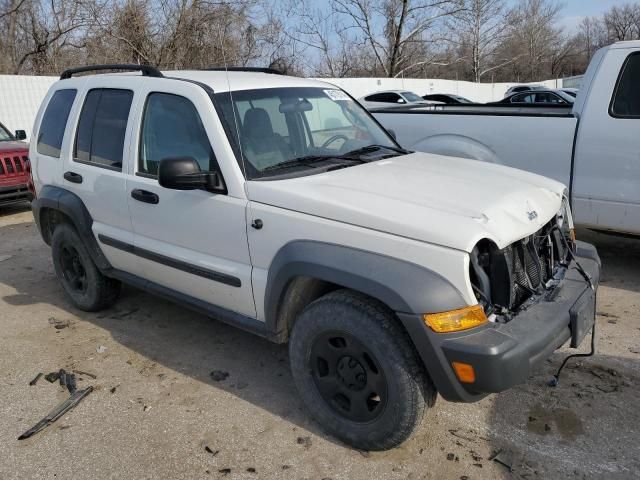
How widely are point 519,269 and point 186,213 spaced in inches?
75.5

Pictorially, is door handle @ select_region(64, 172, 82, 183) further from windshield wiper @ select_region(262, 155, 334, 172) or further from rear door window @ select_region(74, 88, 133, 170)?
windshield wiper @ select_region(262, 155, 334, 172)

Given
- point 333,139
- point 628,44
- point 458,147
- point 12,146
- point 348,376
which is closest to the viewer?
point 348,376

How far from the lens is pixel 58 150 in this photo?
4.63m

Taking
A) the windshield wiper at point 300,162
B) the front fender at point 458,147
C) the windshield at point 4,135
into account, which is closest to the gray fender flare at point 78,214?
the windshield wiper at point 300,162

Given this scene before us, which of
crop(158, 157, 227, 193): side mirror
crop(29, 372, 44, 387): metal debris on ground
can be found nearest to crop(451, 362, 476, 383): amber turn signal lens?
crop(158, 157, 227, 193): side mirror

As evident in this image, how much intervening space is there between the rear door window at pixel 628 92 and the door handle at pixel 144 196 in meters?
3.89

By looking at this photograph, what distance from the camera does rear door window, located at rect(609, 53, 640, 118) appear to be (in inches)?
195

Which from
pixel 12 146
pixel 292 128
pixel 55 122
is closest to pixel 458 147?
pixel 292 128

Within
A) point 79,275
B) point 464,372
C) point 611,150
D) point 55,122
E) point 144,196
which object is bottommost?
point 79,275

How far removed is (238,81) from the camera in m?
3.71

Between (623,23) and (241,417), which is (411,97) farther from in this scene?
(623,23)

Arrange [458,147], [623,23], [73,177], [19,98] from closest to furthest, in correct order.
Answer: [73,177] → [458,147] → [19,98] → [623,23]

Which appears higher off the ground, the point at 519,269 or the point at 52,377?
the point at 519,269

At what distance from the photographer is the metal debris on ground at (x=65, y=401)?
3307mm
